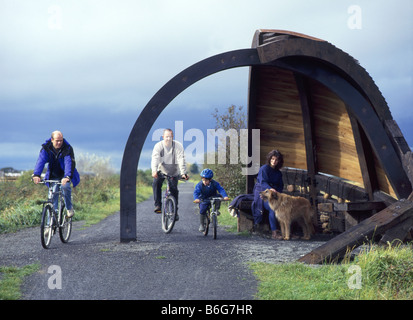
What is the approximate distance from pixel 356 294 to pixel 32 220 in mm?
9056

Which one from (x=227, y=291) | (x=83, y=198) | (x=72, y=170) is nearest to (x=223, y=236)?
(x=72, y=170)

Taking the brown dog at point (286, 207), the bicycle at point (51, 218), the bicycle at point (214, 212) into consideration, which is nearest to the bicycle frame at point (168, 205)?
the bicycle at point (214, 212)

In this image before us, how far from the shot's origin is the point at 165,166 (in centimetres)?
927

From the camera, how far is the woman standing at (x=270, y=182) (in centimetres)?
917

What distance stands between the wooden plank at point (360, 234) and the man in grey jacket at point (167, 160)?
11.3 feet

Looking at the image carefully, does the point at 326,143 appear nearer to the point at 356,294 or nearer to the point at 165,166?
the point at 165,166

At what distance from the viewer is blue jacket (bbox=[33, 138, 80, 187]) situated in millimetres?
8031

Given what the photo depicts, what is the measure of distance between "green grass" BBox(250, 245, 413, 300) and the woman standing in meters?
3.09

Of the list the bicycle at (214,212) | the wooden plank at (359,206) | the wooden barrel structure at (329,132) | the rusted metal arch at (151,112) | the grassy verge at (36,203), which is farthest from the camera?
the grassy verge at (36,203)

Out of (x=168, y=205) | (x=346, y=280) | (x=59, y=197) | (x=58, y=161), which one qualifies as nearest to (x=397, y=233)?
(x=346, y=280)

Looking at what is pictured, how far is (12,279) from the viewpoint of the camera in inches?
225

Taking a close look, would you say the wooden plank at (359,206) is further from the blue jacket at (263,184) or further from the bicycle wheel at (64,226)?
the bicycle wheel at (64,226)

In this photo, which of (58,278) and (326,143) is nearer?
(58,278)
